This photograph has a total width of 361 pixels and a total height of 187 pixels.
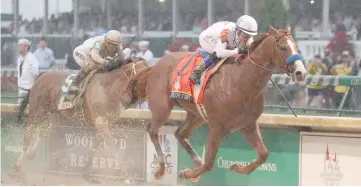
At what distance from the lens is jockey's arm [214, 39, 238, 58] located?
8.56m

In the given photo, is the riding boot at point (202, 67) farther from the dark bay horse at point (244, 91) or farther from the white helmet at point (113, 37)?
the white helmet at point (113, 37)

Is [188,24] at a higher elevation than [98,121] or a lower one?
higher

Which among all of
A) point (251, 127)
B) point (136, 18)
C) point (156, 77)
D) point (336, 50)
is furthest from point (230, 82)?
point (136, 18)

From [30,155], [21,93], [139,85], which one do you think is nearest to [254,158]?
[139,85]

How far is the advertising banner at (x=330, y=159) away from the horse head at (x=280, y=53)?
1711 mm

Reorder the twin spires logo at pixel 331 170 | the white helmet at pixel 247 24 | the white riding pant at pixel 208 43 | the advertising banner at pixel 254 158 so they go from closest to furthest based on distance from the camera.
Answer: the white helmet at pixel 247 24, the white riding pant at pixel 208 43, the twin spires logo at pixel 331 170, the advertising banner at pixel 254 158

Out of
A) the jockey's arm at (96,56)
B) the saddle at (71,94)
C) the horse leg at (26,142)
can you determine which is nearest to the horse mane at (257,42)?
the jockey's arm at (96,56)

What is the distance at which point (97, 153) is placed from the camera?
11.6 metres

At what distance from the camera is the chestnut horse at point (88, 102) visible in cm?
1091

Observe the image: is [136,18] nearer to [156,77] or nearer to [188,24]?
[188,24]

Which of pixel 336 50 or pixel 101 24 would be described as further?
pixel 101 24

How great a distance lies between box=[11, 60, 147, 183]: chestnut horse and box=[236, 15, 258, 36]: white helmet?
2.28 meters

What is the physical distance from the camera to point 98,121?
10930mm

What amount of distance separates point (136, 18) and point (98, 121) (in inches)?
68.7
